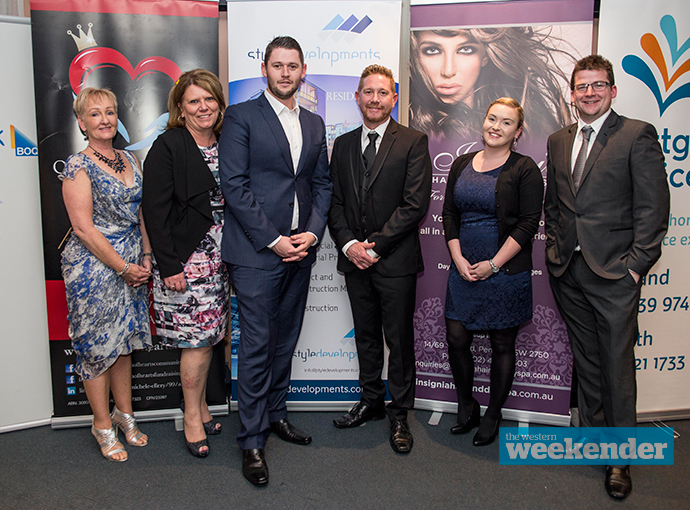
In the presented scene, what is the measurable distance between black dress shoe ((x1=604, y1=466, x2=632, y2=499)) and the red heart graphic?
3.28 m

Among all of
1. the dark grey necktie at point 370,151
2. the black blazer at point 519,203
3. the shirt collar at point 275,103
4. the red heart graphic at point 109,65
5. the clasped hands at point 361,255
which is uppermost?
the red heart graphic at point 109,65

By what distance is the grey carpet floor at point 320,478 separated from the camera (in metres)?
2.17

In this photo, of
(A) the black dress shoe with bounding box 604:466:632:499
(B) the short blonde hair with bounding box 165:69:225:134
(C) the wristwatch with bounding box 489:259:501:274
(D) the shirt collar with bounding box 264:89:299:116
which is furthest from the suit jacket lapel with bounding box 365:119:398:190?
(A) the black dress shoe with bounding box 604:466:632:499

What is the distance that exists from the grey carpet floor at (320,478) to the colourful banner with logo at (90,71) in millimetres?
552

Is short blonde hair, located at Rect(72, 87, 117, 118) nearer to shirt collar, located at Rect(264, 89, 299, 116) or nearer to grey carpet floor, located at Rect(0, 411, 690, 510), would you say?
shirt collar, located at Rect(264, 89, 299, 116)

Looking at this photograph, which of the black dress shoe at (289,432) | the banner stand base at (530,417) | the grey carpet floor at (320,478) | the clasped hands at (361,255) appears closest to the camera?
the grey carpet floor at (320,478)

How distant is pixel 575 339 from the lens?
8.25 ft

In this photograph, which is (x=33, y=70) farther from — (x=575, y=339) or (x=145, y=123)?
(x=575, y=339)

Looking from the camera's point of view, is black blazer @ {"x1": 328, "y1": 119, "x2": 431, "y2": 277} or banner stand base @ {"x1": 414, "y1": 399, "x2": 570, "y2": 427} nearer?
black blazer @ {"x1": 328, "y1": 119, "x2": 431, "y2": 277}

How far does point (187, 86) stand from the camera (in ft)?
7.81

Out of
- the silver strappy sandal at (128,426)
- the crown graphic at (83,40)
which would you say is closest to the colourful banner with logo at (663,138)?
the crown graphic at (83,40)

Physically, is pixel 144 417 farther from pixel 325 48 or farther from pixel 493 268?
pixel 325 48

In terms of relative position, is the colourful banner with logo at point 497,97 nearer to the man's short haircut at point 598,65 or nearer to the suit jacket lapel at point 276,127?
the man's short haircut at point 598,65

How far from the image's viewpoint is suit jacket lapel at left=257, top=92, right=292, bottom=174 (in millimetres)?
2336
